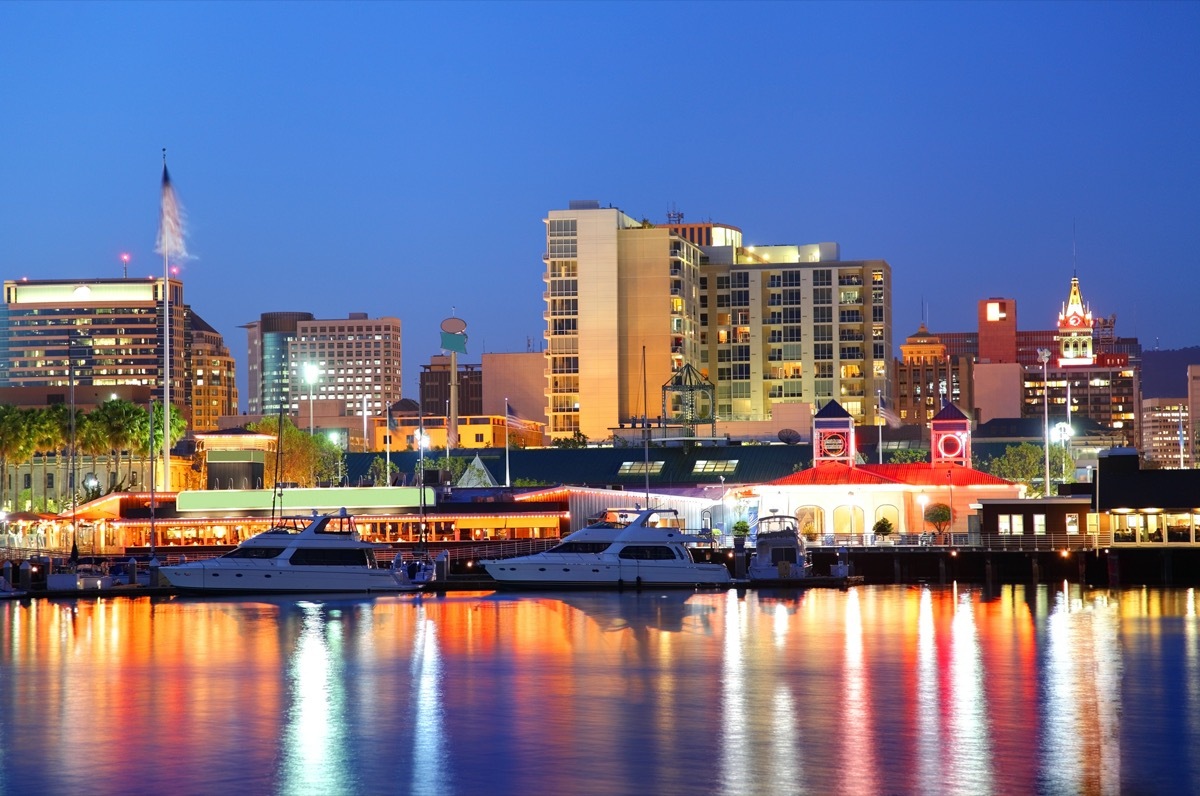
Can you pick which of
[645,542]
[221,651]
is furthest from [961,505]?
[221,651]

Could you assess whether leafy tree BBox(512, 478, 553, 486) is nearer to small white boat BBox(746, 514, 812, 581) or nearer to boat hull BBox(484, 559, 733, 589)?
small white boat BBox(746, 514, 812, 581)

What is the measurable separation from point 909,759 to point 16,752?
17.4 metres

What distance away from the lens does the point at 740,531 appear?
359 ft

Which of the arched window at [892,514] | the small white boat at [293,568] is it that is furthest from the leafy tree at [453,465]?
the small white boat at [293,568]

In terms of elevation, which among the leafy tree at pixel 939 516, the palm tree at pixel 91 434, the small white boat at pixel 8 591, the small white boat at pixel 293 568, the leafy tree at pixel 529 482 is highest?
the palm tree at pixel 91 434

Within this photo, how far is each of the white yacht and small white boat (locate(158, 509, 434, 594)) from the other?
6604 mm

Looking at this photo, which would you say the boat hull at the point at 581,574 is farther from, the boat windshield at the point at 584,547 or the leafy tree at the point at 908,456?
the leafy tree at the point at 908,456

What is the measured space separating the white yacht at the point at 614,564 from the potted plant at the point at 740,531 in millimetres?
10885

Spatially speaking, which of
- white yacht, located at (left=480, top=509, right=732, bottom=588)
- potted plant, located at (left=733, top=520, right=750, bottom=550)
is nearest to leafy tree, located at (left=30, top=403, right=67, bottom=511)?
potted plant, located at (left=733, top=520, right=750, bottom=550)

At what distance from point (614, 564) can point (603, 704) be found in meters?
47.5

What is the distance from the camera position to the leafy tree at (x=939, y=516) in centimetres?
11012

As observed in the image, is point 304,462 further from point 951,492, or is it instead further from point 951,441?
point 951,492

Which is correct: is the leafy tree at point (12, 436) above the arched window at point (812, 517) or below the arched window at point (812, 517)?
above

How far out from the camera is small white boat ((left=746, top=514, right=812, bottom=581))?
92.8 meters
